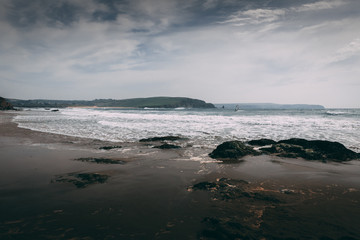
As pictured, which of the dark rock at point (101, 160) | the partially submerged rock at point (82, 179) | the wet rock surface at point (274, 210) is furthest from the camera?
the dark rock at point (101, 160)

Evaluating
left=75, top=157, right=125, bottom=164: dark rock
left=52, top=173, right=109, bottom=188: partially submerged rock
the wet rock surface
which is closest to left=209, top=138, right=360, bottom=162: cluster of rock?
the wet rock surface

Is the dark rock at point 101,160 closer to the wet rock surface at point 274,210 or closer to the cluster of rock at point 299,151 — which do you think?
the wet rock surface at point 274,210

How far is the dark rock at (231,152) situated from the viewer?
302 inches

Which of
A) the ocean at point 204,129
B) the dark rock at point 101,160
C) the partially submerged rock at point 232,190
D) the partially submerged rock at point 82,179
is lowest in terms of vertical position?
the dark rock at point 101,160

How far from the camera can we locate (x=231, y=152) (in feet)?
25.6

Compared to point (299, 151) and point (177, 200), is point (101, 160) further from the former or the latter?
point (299, 151)

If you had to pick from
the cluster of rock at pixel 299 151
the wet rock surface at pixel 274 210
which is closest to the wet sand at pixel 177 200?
the wet rock surface at pixel 274 210

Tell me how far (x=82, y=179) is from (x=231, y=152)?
17.7ft

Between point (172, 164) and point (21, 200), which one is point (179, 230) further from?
point (172, 164)

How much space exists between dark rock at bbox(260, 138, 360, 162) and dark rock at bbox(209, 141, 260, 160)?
1233mm

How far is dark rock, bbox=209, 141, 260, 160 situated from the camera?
7664 millimetres

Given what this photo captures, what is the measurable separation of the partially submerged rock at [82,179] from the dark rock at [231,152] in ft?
14.2

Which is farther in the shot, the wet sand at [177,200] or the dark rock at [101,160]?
the dark rock at [101,160]

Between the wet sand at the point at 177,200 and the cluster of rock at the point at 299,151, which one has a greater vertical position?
the cluster of rock at the point at 299,151
